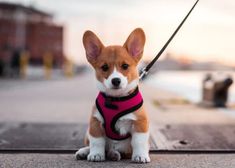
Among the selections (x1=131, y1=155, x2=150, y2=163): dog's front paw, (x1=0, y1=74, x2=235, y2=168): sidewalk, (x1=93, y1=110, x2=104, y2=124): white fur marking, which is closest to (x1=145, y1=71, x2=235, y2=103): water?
(x1=0, y1=74, x2=235, y2=168): sidewalk

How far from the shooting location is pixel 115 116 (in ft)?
16.0

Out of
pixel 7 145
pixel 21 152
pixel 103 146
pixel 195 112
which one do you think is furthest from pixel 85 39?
pixel 195 112

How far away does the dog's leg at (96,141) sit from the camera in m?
4.94

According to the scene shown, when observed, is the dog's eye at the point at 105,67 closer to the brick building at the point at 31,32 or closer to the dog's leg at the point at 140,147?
the dog's leg at the point at 140,147

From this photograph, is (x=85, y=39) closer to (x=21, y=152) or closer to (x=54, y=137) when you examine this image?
(x=21, y=152)

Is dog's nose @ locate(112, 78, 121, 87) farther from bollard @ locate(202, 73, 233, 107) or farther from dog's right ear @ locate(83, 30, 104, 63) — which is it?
bollard @ locate(202, 73, 233, 107)

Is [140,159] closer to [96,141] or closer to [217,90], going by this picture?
[96,141]

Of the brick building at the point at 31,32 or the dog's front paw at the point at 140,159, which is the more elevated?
the brick building at the point at 31,32

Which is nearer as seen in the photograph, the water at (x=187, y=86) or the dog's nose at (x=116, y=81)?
the dog's nose at (x=116, y=81)

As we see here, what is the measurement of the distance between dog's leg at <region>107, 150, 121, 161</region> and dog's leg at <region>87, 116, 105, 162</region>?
0.34 ft

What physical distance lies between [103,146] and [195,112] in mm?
5992

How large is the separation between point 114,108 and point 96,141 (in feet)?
1.17

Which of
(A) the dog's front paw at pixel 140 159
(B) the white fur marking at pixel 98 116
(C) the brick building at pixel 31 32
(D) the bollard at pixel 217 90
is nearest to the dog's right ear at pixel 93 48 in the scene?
(B) the white fur marking at pixel 98 116

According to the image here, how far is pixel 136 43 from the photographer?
5023mm
